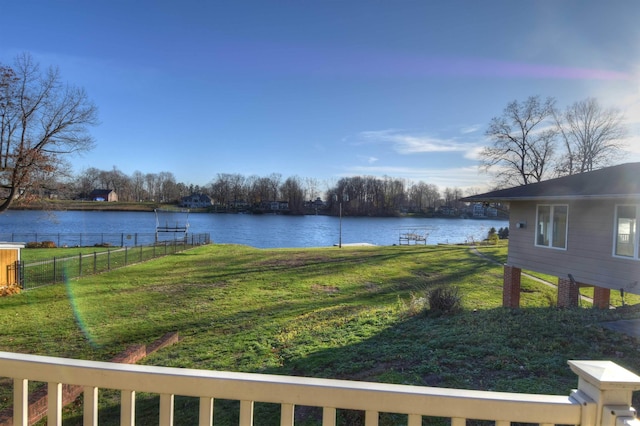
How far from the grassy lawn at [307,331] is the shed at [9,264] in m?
0.95

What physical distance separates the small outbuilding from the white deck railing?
13.2 metres

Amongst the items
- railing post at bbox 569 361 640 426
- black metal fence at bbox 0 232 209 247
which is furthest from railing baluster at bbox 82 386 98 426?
black metal fence at bbox 0 232 209 247

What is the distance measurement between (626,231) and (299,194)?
89018mm

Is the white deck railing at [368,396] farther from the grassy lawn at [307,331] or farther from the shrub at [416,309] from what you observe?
the shrub at [416,309]

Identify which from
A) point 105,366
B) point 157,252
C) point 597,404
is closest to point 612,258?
point 597,404

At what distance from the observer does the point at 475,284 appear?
15.2 m

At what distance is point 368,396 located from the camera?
1.35 metres

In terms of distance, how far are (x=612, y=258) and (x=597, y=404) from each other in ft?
31.4

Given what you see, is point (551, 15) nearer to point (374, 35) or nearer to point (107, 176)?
point (374, 35)

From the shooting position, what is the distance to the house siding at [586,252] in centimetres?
857

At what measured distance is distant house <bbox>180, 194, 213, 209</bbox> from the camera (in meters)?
101

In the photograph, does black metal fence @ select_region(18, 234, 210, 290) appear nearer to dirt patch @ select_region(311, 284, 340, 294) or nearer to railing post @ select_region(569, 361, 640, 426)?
dirt patch @ select_region(311, 284, 340, 294)

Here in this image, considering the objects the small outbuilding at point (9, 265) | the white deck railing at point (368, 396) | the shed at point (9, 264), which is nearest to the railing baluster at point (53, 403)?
the white deck railing at point (368, 396)

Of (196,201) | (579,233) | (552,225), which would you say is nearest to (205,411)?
(579,233)
